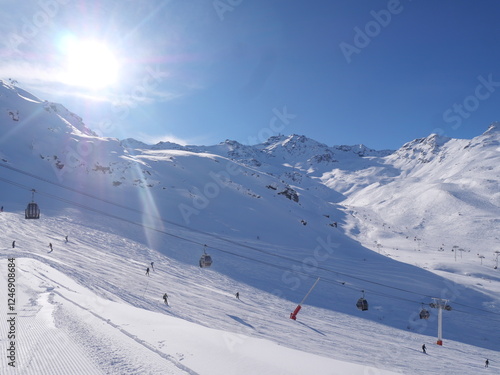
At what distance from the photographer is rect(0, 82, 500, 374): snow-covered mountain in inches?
712

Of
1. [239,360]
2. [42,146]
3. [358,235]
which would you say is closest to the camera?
[239,360]

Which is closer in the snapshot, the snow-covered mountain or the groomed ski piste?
the groomed ski piste

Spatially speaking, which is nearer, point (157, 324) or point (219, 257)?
point (157, 324)

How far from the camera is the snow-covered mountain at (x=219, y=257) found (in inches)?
712

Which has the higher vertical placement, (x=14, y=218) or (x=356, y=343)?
(x=14, y=218)

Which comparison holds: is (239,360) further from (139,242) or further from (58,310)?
(139,242)

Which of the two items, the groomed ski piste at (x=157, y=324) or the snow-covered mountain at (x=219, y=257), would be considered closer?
the groomed ski piste at (x=157, y=324)

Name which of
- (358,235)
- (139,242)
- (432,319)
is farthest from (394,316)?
(358,235)

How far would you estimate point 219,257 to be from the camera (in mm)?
44719

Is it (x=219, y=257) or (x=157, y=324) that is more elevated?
(x=219, y=257)

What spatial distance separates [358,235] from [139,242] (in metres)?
78.4

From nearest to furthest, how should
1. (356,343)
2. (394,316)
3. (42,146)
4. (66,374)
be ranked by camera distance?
(66,374)
(356,343)
(394,316)
(42,146)

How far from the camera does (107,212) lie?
173 ft

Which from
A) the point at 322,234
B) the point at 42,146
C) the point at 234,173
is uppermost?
the point at 234,173
